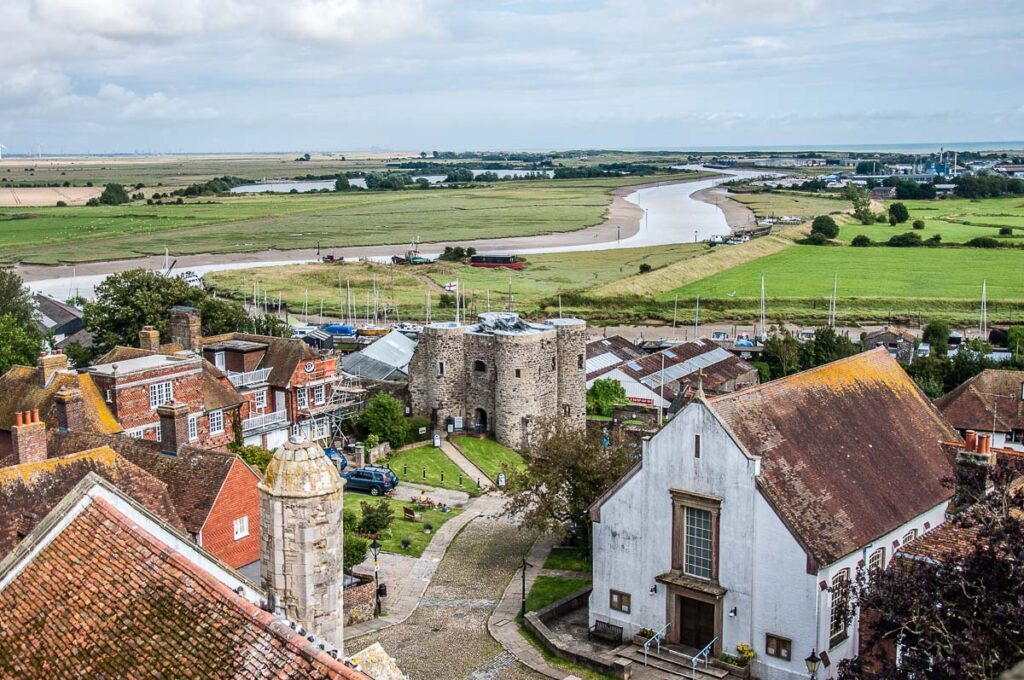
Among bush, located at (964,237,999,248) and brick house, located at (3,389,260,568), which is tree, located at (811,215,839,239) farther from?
brick house, located at (3,389,260,568)

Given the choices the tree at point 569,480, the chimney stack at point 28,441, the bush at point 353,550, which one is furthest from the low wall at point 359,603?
the chimney stack at point 28,441

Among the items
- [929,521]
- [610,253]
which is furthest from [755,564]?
[610,253]

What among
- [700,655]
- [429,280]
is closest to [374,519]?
[700,655]

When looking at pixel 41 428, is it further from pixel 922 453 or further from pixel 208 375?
pixel 922 453

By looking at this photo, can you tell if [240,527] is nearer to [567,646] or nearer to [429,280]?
[567,646]

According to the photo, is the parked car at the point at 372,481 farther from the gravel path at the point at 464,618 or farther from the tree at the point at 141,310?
the tree at the point at 141,310

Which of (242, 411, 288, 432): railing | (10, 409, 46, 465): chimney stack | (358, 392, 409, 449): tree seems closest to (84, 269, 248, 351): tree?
(358, 392, 409, 449): tree
